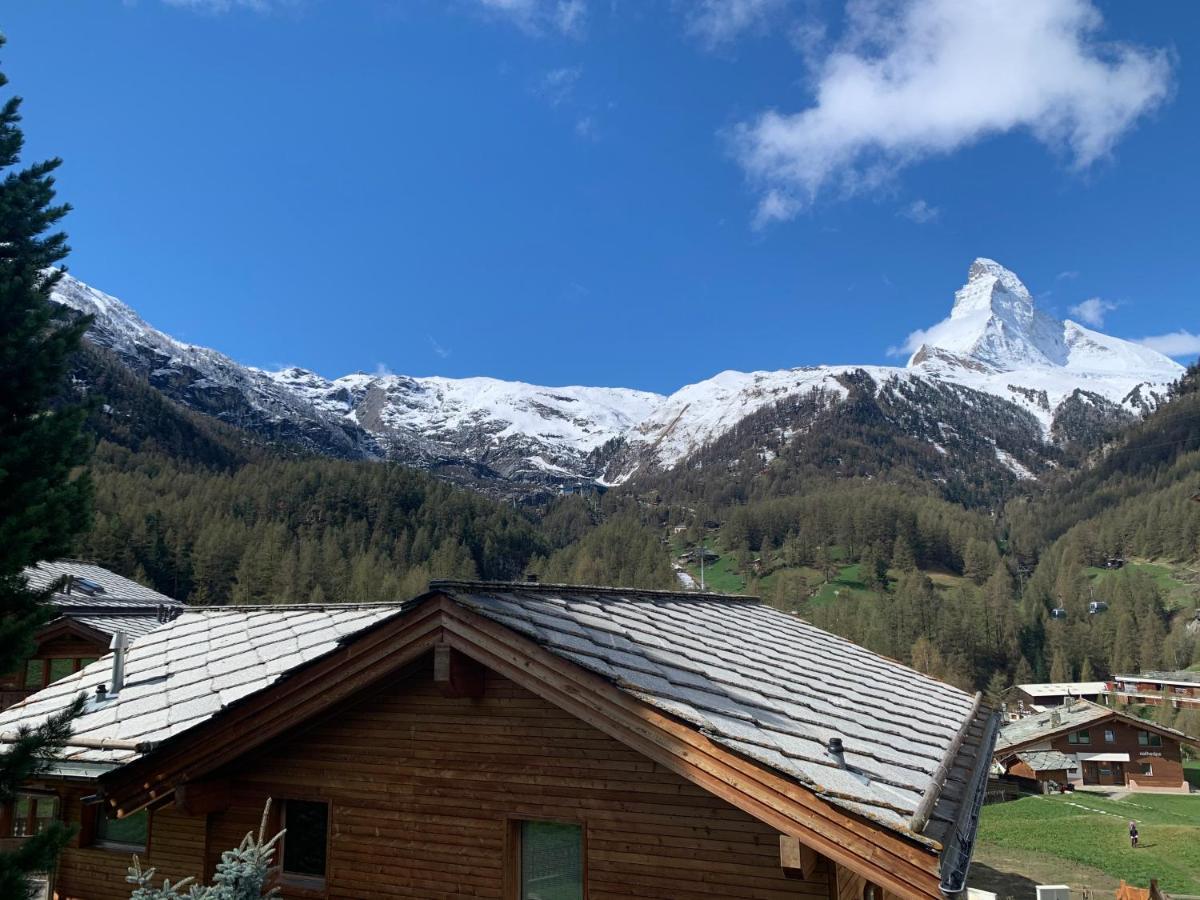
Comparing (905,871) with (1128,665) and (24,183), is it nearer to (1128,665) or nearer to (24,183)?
(24,183)

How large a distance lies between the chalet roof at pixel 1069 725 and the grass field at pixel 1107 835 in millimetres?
9580

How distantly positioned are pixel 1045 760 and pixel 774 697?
6815 centimetres

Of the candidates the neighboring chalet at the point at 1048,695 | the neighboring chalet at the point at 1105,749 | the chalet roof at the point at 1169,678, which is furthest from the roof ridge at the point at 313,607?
the chalet roof at the point at 1169,678

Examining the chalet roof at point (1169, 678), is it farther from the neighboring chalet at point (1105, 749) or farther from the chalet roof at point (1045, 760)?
the chalet roof at point (1045, 760)

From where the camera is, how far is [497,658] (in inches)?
282

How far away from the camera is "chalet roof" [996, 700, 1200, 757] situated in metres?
66.1

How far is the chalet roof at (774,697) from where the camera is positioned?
608 centimetres

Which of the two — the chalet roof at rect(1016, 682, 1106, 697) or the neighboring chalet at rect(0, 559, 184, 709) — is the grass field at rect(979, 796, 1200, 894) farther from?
the chalet roof at rect(1016, 682, 1106, 697)

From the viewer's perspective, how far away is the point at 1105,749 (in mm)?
68312

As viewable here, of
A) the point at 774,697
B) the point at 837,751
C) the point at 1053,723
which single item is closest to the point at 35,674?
the point at 774,697

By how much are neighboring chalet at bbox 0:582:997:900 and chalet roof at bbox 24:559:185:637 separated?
55.0 ft

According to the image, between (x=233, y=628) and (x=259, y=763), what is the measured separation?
5.30 meters

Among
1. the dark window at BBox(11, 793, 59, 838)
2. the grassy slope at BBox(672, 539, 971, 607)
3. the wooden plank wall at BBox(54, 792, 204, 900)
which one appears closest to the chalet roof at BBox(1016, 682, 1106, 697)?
the grassy slope at BBox(672, 539, 971, 607)

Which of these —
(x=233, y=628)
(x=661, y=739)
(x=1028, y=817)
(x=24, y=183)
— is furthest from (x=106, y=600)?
(x=1028, y=817)
